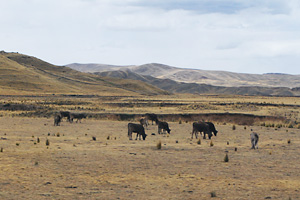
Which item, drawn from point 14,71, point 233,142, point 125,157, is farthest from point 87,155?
point 14,71

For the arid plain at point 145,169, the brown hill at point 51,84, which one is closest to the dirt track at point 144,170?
the arid plain at point 145,169

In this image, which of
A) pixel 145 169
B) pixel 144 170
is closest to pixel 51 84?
pixel 145 169

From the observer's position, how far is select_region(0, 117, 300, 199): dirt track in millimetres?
14992

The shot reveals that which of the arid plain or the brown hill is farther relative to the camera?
the brown hill

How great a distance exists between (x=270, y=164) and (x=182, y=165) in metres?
4.47

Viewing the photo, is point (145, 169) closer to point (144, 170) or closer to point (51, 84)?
point (144, 170)

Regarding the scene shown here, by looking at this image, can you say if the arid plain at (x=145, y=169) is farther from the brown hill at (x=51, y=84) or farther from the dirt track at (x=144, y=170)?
the brown hill at (x=51, y=84)

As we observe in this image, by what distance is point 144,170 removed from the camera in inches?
744

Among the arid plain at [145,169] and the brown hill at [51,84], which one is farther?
the brown hill at [51,84]

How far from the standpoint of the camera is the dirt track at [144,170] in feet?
49.2

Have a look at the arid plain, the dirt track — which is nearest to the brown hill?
the arid plain

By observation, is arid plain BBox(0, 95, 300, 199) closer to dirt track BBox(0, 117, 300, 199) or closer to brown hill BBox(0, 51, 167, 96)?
dirt track BBox(0, 117, 300, 199)

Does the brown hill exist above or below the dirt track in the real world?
above

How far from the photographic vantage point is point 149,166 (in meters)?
19.8
